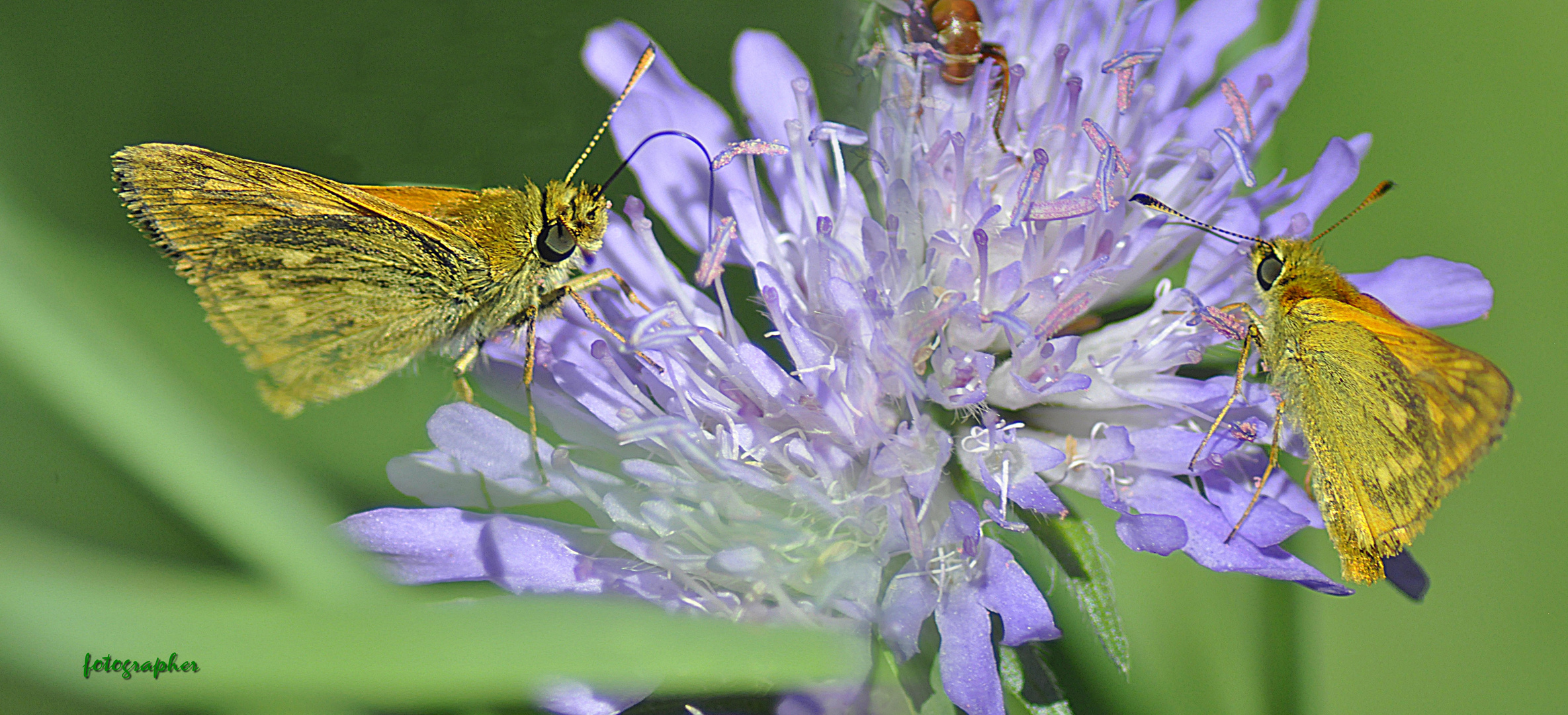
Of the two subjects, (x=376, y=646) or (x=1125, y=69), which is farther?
(x=1125, y=69)

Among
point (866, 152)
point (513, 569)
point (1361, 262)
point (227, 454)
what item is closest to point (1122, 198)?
point (866, 152)

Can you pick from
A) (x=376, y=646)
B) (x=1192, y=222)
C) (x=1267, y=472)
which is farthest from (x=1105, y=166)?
(x=376, y=646)

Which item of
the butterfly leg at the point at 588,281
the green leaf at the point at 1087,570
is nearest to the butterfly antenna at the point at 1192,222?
the green leaf at the point at 1087,570

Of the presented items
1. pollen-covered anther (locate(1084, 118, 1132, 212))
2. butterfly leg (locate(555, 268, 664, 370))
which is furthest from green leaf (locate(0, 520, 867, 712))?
pollen-covered anther (locate(1084, 118, 1132, 212))

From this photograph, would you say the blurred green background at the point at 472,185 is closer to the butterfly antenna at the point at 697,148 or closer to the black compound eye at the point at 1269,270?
the butterfly antenna at the point at 697,148

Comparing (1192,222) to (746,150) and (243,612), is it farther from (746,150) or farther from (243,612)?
(243,612)

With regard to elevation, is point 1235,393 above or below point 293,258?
below

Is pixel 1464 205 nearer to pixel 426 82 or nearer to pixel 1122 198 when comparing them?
pixel 1122 198
